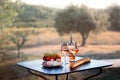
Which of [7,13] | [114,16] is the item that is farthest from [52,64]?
[114,16]

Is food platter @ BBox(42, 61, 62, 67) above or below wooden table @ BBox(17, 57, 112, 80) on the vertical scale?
above

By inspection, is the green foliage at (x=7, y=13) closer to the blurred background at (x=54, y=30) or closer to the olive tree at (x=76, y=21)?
the blurred background at (x=54, y=30)

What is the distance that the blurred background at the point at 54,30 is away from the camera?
4395mm

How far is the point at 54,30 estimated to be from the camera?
4668 mm

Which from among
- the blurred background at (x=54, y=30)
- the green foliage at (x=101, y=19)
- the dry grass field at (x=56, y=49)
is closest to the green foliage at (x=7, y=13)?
the blurred background at (x=54, y=30)

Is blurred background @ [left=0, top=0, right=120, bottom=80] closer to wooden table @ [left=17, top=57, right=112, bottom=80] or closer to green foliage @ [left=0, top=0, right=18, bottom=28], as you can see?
green foliage @ [left=0, top=0, right=18, bottom=28]

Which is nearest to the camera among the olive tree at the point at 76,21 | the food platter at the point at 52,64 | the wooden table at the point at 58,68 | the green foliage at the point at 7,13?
the wooden table at the point at 58,68

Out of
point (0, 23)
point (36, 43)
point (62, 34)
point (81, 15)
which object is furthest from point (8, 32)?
point (81, 15)

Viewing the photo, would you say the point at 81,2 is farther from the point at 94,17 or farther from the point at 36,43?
the point at 36,43

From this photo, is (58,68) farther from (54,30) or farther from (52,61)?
(54,30)

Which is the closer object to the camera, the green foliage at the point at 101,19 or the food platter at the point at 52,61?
the food platter at the point at 52,61

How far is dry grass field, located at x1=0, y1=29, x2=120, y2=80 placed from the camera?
4.43 meters

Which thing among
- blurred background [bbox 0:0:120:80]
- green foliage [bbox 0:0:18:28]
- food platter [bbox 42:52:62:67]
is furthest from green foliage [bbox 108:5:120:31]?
food platter [bbox 42:52:62:67]

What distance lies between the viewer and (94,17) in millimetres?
4809
